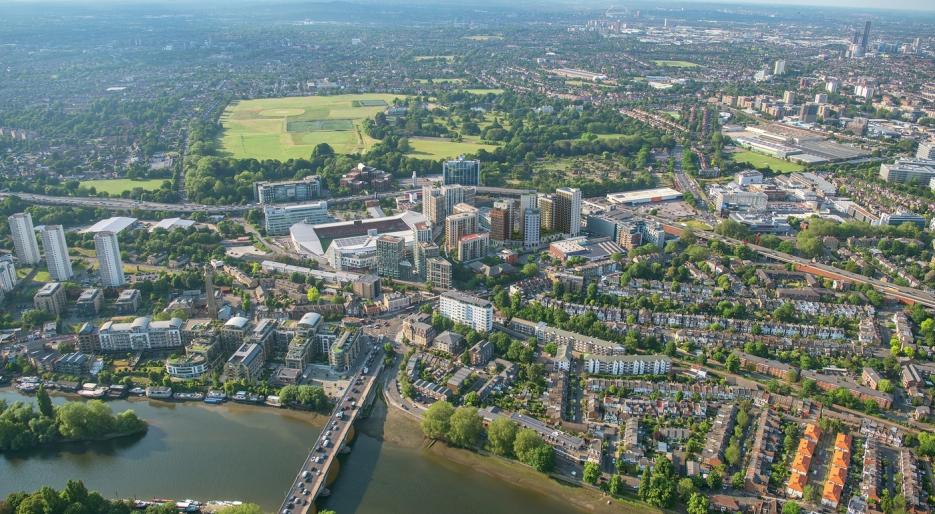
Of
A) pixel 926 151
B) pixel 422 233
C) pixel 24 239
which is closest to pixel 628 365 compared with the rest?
pixel 422 233

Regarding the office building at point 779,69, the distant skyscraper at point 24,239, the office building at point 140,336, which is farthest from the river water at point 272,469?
the office building at point 779,69

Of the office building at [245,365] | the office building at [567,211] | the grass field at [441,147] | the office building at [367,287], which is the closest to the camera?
the office building at [245,365]

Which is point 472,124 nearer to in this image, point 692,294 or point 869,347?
point 692,294

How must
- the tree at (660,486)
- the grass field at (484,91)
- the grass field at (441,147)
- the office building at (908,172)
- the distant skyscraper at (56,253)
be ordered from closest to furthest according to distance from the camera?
1. the tree at (660,486)
2. the distant skyscraper at (56,253)
3. the office building at (908,172)
4. the grass field at (441,147)
5. the grass field at (484,91)

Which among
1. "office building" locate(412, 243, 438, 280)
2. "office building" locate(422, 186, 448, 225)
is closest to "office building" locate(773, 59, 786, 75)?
"office building" locate(422, 186, 448, 225)

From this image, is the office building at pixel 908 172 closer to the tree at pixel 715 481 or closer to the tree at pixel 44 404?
the tree at pixel 715 481

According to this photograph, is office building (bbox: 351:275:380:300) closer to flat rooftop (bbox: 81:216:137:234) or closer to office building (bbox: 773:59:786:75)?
flat rooftop (bbox: 81:216:137:234)
